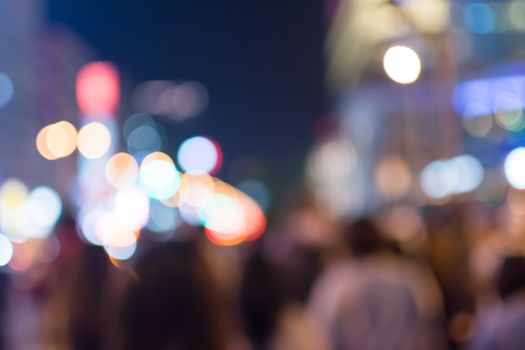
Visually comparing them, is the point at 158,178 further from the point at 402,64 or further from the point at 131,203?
the point at 402,64

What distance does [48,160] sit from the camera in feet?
102

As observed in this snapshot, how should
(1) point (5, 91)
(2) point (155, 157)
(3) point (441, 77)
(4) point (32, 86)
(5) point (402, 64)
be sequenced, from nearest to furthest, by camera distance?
1. (1) point (5, 91)
2. (5) point (402, 64)
3. (3) point (441, 77)
4. (4) point (32, 86)
5. (2) point (155, 157)

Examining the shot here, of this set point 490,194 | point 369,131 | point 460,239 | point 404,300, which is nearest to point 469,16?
point 490,194

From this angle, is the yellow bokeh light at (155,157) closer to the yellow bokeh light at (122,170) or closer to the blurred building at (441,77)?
the yellow bokeh light at (122,170)

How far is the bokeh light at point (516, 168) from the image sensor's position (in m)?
15.7

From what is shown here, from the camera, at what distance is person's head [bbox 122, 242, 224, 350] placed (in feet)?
14.4

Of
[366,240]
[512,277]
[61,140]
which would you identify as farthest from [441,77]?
[61,140]

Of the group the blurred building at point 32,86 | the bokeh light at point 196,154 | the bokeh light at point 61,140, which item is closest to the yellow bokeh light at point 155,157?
the bokeh light at point 196,154

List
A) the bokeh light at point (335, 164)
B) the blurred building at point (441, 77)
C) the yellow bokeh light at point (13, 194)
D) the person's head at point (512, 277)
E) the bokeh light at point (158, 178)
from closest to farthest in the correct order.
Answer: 1. the person's head at point (512, 277)
2. the blurred building at point (441, 77)
3. the yellow bokeh light at point (13, 194)
4. the bokeh light at point (158, 178)
5. the bokeh light at point (335, 164)

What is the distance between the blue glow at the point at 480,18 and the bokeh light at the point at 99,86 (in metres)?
10.6

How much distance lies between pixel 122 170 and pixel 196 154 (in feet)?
24.4

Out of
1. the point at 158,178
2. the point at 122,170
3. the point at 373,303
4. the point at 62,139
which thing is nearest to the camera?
the point at 373,303

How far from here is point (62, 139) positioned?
106ft

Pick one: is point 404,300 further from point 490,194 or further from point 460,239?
point 490,194
